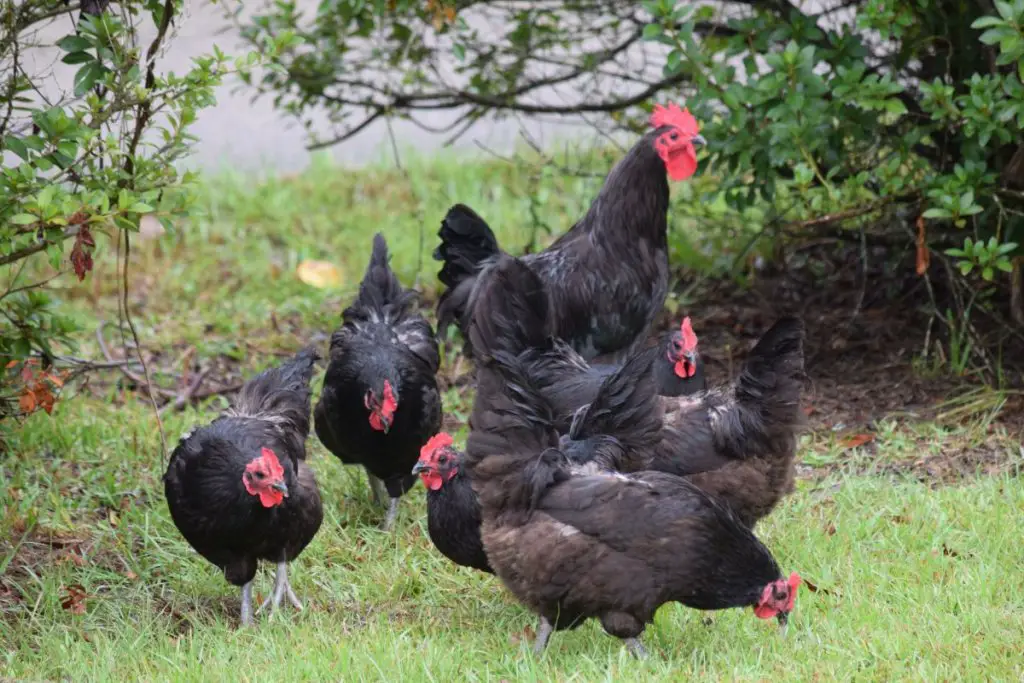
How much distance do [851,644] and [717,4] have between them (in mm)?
5175

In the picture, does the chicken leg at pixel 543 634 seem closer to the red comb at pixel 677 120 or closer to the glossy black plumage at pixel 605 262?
the glossy black plumage at pixel 605 262

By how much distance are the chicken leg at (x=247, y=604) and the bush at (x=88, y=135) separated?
1.27 m

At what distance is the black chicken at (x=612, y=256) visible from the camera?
656 centimetres

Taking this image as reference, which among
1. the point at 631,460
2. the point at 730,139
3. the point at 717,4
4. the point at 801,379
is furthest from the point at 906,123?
the point at 631,460

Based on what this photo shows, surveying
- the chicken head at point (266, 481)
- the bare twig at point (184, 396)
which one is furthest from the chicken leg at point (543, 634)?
the bare twig at point (184, 396)

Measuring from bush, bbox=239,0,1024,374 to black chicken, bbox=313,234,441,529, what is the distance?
1.55m

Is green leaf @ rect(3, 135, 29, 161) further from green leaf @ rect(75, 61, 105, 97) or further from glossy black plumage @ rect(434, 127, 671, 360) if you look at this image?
glossy black plumage @ rect(434, 127, 671, 360)

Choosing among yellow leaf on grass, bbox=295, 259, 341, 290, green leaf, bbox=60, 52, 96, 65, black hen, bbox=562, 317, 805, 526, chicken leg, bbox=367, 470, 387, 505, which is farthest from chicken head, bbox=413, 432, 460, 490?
yellow leaf on grass, bbox=295, 259, 341, 290

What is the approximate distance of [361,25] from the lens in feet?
24.4

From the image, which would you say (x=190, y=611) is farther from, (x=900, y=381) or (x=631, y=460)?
(x=900, y=381)

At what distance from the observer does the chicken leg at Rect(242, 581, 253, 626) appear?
550cm

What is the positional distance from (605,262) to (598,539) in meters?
2.38

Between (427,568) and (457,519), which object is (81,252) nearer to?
(457,519)

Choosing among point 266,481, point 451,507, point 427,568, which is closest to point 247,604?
point 266,481
